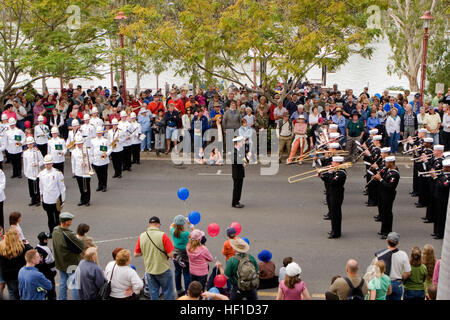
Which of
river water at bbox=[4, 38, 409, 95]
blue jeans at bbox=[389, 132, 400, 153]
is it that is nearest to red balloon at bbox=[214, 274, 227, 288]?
blue jeans at bbox=[389, 132, 400, 153]

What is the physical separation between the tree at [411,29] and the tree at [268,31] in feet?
31.1

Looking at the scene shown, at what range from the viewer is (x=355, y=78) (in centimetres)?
5212

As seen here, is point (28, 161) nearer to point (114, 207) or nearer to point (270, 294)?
point (114, 207)

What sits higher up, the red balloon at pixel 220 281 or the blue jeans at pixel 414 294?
the red balloon at pixel 220 281

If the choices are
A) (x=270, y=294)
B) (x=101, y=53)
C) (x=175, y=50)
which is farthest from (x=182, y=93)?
(x=270, y=294)

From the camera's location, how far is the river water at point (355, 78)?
4534cm

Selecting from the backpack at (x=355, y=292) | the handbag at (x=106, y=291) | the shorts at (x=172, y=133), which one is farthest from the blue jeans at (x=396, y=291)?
the shorts at (x=172, y=133)

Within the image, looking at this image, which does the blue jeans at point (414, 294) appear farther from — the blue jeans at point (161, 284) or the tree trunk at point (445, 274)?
the blue jeans at point (161, 284)

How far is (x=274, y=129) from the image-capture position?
20.3 m

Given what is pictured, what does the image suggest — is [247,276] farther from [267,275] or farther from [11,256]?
[11,256]

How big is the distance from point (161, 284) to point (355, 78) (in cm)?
4550

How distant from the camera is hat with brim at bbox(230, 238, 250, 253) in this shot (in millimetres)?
8641

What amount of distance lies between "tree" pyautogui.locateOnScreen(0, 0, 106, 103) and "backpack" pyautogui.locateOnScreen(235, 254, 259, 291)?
529 inches

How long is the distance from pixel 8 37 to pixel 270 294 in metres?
15.9
